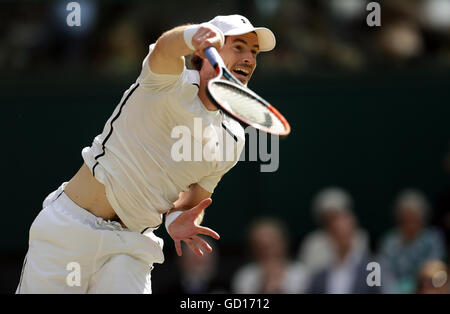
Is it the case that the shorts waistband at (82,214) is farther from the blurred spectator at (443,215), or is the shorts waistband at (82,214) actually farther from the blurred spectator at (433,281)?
the blurred spectator at (443,215)

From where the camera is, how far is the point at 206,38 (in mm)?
4328

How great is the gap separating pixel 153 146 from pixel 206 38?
76 centimetres

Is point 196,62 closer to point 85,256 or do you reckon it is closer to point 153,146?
point 153,146

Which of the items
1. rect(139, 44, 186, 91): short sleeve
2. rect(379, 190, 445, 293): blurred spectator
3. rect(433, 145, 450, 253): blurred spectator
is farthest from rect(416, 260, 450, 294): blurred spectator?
rect(139, 44, 186, 91): short sleeve

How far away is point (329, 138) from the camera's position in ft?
32.2

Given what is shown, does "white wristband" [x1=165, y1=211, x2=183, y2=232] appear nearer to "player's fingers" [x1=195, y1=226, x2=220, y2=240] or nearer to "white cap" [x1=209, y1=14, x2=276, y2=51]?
"player's fingers" [x1=195, y1=226, x2=220, y2=240]

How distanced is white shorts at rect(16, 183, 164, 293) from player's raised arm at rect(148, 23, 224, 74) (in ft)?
3.14

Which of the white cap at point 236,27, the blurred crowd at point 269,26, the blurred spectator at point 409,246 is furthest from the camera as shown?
the blurred crowd at point 269,26

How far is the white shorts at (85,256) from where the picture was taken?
15.9ft

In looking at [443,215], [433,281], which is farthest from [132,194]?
[443,215]

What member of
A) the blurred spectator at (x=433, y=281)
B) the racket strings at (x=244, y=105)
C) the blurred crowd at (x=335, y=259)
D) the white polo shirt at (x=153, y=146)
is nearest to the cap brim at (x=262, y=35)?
the white polo shirt at (x=153, y=146)

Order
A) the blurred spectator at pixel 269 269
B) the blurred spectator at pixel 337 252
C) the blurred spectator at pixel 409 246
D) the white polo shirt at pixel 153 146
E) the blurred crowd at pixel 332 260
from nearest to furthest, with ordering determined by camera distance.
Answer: the white polo shirt at pixel 153 146 → the blurred spectator at pixel 337 252 → the blurred crowd at pixel 332 260 → the blurred spectator at pixel 269 269 → the blurred spectator at pixel 409 246

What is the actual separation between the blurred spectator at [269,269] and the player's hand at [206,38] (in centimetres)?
389
